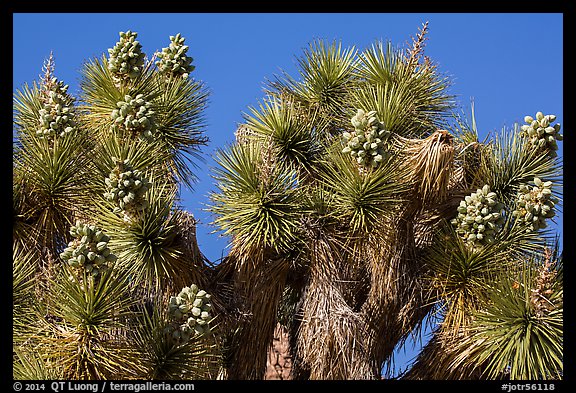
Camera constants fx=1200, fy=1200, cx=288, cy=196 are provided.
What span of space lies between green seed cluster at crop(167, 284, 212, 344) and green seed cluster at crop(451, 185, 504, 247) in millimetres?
1875

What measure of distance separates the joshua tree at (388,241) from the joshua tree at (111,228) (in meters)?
0.49

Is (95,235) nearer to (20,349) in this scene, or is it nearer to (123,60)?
(20,349)

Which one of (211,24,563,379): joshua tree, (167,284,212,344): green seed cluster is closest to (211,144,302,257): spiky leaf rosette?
(211,24,563,379): joshua tree

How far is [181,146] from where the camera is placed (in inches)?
361

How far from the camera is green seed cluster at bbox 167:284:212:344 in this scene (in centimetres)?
725

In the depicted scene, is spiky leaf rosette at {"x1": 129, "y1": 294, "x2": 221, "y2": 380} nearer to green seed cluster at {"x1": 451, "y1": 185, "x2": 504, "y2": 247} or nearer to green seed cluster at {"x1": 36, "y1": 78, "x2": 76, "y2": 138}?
green seed cluster at {"x1": 36, "y1": 78, "x2": 76, "y2": 138}

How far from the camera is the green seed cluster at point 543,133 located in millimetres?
8688

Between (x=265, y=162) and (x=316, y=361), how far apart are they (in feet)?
4.64

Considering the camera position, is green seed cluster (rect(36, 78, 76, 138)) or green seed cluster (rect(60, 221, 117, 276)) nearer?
green seed cluster (rect(60, 221, 117, 276))

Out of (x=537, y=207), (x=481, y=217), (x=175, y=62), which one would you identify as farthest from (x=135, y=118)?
(x=537, y=207)

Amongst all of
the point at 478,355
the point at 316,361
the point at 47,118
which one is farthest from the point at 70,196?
the point at 478,355

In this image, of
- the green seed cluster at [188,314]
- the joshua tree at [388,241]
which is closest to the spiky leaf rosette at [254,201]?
the joshua tree at [388,241]

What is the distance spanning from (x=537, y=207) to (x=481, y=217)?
1.48ft

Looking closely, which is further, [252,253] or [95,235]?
[252,253]
